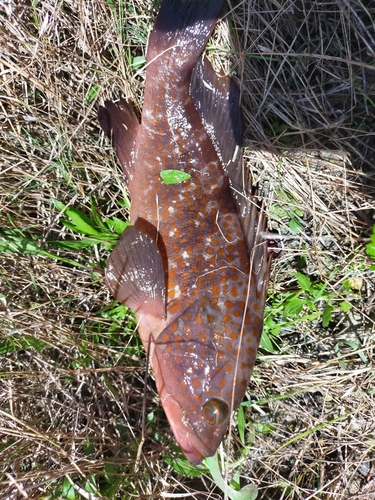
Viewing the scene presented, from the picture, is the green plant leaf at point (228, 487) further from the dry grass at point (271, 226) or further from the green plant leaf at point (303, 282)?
the green plant leaf at point (303, 282)

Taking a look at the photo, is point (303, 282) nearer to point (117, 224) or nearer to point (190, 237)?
point (190, 237)

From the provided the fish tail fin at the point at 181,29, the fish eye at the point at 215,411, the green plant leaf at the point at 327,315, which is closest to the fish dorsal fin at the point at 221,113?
the fish tail fin at the point at 181,29

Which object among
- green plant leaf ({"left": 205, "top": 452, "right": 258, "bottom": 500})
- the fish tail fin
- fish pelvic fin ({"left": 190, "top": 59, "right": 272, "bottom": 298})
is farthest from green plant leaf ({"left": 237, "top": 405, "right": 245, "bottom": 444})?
the fish tail fin

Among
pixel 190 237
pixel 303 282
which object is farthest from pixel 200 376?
pixel 303 282

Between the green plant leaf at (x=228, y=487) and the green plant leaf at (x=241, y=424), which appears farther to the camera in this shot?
the green plant leaf at (x=241, y=424)

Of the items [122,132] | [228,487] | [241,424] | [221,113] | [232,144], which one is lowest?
[228,487]

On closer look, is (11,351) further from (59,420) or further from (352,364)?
(352,364)

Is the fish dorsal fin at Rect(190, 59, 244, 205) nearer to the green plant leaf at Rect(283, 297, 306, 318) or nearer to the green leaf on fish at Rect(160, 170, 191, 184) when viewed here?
the green leaf on fish at Rect(160, 170, 191, 184)
